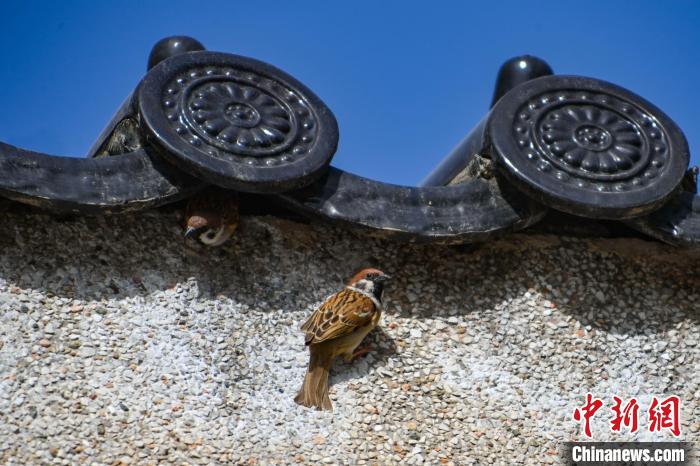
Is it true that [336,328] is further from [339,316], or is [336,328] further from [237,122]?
[237,122]

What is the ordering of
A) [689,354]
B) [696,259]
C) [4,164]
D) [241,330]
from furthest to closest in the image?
[696,259] → [689,354] → [241,330] → [4,164]

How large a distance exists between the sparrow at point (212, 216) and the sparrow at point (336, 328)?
22.7 inches

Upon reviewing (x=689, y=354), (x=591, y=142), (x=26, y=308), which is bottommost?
(x=26, y=308)

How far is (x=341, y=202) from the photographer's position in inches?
214

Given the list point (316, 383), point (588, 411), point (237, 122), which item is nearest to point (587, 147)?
point (588, 411)

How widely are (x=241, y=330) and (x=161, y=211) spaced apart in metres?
0.71

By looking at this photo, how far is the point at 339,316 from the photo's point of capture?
5141mm

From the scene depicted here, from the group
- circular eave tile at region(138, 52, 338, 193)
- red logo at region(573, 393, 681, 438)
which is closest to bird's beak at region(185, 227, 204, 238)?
circular eave tile at region(138, 52, 338, 193)

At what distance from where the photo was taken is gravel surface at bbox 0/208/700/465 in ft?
15.6

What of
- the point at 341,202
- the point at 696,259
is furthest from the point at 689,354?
the point at 341,202

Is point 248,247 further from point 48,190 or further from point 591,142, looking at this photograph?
point 591,142

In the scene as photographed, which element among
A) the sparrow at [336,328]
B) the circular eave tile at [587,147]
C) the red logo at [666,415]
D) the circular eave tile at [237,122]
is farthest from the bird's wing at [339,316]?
the red logo at [666,415]

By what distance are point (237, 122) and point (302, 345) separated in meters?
1.09

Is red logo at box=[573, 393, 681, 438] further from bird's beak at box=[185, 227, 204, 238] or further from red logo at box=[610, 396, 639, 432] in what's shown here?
bird's beak at box=[185, 227, 204, 238]
